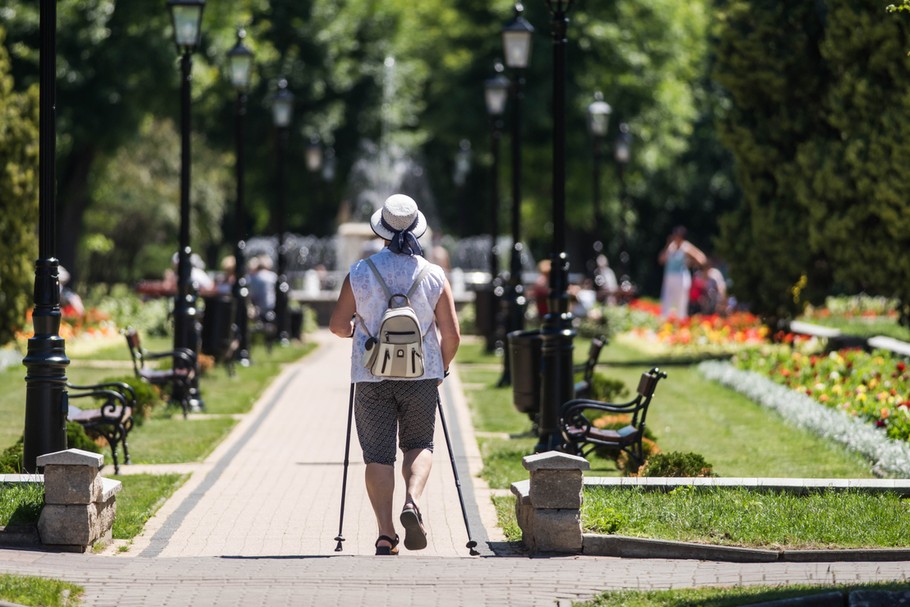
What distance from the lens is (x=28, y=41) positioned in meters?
36.5

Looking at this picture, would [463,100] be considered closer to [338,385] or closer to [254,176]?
[254,176]

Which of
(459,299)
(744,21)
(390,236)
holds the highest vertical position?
(744,21)

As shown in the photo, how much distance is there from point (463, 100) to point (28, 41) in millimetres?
14679

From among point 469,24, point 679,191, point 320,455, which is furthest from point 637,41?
point 320,455

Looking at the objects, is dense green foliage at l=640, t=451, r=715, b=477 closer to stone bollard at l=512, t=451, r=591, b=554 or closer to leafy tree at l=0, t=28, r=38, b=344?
stone bollard at l=512, t=451, r=591, b=554

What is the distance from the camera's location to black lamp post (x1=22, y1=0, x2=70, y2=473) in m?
10.7

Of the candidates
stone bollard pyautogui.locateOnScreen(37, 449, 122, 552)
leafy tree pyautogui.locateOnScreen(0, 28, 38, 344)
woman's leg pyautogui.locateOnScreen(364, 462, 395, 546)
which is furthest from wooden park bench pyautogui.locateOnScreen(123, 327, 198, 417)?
woman's leg pyautogui.locateOnScreen(364, 462, 395, 546)

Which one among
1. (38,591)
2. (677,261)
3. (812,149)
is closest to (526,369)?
(38,591)

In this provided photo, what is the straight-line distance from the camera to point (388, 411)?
9195 mm

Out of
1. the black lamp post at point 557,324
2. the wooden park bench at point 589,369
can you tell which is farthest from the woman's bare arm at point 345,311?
the wooden park bench at point 589,369

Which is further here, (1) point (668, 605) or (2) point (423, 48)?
(2) point (423, 48)

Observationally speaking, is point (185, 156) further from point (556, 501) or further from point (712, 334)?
point (712, 334)

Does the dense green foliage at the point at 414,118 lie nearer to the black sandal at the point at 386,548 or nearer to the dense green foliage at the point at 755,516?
the dense green foliage at the point at 755,516

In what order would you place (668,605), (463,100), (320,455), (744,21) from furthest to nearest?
(463,100) → (744,21) → (320,455) → (668,605)
